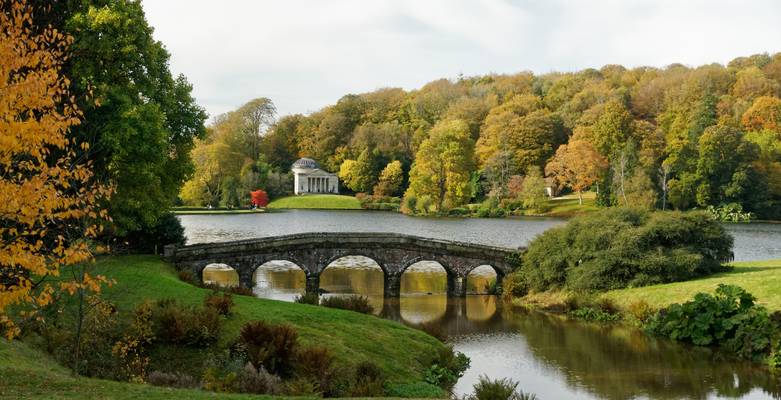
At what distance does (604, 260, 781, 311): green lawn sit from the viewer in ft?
91.1

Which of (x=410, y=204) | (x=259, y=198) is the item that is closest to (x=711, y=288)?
(x=410, y=204)

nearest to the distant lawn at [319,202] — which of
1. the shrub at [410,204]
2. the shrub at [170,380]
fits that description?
the shrub at [410,204]

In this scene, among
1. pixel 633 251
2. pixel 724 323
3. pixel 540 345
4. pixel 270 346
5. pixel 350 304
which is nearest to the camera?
pixel 270 346

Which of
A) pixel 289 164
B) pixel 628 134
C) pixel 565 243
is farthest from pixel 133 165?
pixel 289 164

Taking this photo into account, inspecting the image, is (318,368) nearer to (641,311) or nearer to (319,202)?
(641,311)

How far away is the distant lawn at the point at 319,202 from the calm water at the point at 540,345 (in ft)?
168

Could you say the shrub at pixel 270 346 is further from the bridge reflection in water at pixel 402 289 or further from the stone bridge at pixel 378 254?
the stone bridge at pixel 378 254

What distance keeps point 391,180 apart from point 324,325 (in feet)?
271

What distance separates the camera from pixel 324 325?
72.5ft

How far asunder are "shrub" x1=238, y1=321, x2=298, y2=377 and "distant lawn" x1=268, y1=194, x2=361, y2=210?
3265 inches

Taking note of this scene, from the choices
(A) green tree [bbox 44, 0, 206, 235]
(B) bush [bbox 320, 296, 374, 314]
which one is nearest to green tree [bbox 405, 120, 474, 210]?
(B) bush [bbox 320, 296, 374, 314]

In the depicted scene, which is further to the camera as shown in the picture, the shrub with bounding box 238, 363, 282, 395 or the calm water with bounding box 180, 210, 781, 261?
the calm water with bounding box 180, 210, 781, 261

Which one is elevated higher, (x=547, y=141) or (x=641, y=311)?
(x=547, y=141)

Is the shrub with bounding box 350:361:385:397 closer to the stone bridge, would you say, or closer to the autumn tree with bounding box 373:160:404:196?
the stone bridge
